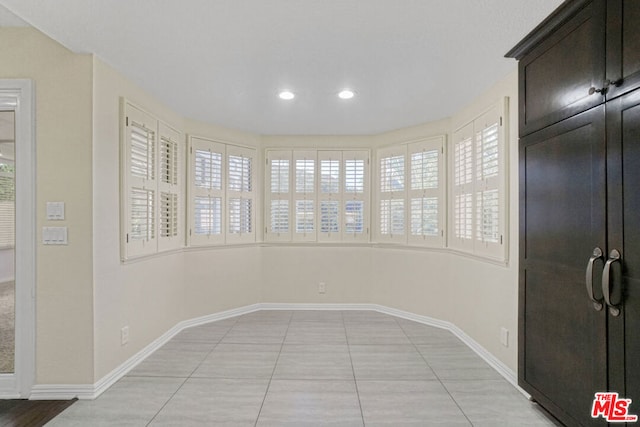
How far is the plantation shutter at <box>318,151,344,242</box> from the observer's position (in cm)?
486

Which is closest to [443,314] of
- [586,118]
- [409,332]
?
[409,332]

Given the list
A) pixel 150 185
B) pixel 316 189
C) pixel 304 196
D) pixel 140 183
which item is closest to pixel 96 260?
pixel 140 183

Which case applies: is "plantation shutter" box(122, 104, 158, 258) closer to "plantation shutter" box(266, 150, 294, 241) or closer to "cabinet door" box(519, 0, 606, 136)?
"plantation shutter" box(266, 150, 294, 241)

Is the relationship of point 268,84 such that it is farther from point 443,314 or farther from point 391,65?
point 443,314

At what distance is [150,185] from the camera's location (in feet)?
10.9

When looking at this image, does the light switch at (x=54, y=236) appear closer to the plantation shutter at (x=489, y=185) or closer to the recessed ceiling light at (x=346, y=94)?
the recessed ceiling light at (x=346, y=94)

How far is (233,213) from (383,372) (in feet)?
8.77

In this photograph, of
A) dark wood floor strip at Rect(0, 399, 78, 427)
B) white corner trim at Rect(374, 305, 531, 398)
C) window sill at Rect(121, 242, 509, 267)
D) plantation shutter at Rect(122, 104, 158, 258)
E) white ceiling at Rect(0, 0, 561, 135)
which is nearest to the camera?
white ceiling at Rect(0, 0, 561, 135)

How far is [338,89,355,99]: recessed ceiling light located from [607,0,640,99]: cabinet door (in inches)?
73.6

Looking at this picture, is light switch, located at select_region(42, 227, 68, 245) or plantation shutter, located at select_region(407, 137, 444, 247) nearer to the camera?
light switch, located at select_region(42, 227, 68, 245)

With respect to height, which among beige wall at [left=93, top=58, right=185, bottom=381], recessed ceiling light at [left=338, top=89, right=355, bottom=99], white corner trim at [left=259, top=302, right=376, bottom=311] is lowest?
white corner trim at [left=259, top=302, right=376, bottom=311]

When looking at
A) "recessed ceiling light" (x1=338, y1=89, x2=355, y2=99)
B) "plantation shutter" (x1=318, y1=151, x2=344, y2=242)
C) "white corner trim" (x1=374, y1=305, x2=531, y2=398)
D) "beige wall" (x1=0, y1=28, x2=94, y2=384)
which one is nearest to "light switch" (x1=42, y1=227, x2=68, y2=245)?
"beige wall" (x1=0, y1=28, x2=94, y2=384)

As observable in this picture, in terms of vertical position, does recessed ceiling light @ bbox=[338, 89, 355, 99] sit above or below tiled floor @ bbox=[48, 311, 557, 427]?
above

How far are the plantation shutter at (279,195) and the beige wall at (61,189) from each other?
2.54 metres
